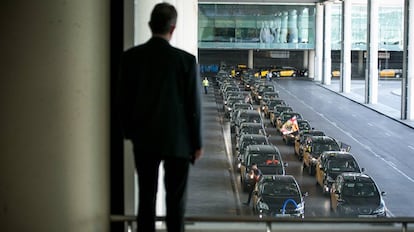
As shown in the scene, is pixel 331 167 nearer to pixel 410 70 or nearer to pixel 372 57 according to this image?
pixel 410 70

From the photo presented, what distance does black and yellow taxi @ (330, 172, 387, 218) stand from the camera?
17031 mm

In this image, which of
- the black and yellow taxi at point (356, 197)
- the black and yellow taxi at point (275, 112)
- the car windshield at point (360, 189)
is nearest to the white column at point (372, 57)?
the black and yellow taxi at point (275, 112)

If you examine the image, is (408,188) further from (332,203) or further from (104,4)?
(104,4)

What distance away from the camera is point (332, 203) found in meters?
18.3

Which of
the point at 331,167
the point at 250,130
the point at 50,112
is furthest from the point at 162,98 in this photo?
the point at 250,130

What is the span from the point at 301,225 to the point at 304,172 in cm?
1844

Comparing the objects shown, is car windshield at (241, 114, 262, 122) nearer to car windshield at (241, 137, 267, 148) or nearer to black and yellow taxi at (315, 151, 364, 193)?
car windshield at (241, 137, 267, 148)

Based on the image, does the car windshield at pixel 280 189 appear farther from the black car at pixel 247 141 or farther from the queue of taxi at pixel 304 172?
the black car at pixel 247 141

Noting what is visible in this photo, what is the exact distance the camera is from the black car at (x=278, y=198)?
1641 cm

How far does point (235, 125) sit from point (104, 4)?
2632cm

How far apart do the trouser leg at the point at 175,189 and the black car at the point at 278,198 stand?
41.3ft

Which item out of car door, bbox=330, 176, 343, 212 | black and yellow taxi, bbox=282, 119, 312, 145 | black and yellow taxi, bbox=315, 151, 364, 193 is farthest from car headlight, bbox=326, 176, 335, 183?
black and yellow taxi, bbox=282, 119, 312, 145

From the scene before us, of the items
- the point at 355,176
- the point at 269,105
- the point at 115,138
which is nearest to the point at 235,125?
the point at 269,105

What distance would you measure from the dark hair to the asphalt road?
30.4 feet
